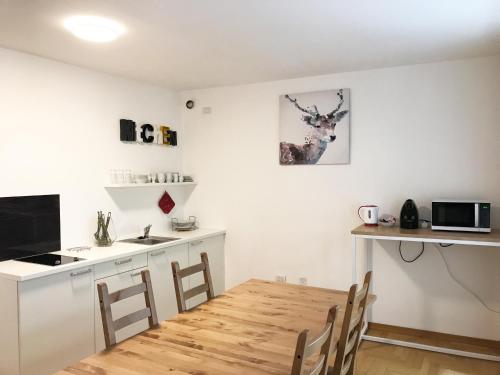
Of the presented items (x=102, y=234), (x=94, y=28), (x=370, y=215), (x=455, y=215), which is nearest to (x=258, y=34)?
(x=94, y=28)

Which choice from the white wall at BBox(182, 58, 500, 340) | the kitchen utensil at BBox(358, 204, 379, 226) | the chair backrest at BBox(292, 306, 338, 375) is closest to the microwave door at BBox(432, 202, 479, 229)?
the white wall at BBox(182, 58, 500, 340)

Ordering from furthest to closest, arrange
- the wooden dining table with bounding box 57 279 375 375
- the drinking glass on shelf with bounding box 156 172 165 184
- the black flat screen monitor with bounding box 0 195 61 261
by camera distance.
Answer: the drinking glass on shelf with bounding box 156 172 165 184
the black flat screen monitor with bounding box 0 195 61 261
the wooden dining table with bounding box 57 279 375 375

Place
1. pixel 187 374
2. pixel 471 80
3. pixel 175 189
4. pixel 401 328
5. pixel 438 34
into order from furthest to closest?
pixel 175 189 < pixel 401 328 < pixel 471 80 < pixel 438 34 < pixel 187 374

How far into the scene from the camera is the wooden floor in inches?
123

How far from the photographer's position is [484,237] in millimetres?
3045

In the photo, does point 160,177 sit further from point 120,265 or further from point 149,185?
point 120,265

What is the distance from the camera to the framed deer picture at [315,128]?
13.0 feet

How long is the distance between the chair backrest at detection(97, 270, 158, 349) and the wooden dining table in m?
0.13

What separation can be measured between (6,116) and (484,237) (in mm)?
3673

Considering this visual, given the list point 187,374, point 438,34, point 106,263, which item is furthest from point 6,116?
point 438,34

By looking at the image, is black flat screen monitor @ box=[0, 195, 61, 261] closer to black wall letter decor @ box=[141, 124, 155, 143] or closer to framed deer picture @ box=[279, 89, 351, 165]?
black wall letter decor @ box=[141, 124, 155, 143]

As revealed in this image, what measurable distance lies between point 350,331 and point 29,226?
2.63m

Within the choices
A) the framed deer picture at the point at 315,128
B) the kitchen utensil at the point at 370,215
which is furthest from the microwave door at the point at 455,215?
the framed deer picture at the point at 315,128

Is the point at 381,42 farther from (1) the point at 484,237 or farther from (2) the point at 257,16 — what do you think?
(1) the point at 484,237
